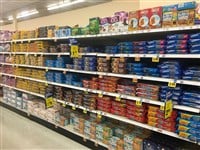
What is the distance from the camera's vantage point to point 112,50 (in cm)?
326

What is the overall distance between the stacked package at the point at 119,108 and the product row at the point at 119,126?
0.13 ft

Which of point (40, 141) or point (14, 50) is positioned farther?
point (14, 50)

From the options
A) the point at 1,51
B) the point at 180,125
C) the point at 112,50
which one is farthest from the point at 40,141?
the point at 1,51

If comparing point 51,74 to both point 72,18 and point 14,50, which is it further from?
point 72,18

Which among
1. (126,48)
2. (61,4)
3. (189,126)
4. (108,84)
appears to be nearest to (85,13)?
(61,4)

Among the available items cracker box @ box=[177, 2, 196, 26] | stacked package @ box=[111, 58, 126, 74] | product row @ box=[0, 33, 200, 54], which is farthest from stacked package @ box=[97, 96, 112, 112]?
cracker box @ box=[177, 2, 196, 26]

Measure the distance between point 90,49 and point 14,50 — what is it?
3.03 metres

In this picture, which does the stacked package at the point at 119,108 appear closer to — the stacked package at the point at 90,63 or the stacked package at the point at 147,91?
the stacked package at the point at 147,91

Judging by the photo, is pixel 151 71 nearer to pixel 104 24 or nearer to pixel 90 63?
pixel 104 24

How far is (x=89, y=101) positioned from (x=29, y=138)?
5.40ft

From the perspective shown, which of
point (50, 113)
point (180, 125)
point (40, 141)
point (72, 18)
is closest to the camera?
point (180, 125)

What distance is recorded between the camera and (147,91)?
2.88 metres

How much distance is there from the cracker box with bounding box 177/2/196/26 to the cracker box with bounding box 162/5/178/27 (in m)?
0.05

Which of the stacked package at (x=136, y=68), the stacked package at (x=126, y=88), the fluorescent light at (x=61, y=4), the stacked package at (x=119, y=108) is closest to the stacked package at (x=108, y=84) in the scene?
the stacked package at (x=126, y=88)
